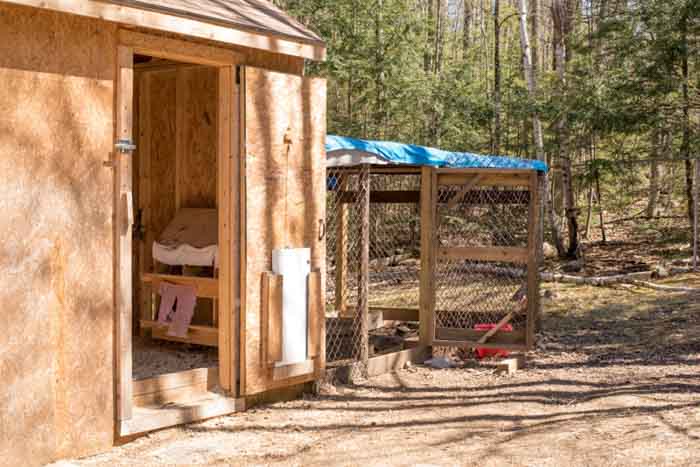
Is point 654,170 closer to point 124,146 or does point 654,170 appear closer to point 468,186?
point 468,186

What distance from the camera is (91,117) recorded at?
5.43 meters

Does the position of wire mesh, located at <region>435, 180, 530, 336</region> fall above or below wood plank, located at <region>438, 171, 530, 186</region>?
below

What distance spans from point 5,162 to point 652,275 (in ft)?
39.3

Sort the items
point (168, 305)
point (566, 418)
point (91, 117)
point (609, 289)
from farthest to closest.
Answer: point (609, 289) < point (168, 305) < point (566, 418) < point (91, 117)

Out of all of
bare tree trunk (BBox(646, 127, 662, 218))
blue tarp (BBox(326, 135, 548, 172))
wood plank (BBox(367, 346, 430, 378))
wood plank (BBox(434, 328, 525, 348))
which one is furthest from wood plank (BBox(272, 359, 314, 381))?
bare tree trunk (BBox(646, 127, 662, 218))

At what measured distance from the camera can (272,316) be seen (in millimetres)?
6738

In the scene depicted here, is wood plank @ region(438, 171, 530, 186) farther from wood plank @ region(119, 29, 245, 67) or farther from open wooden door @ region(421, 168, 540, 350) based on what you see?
wood plank @ region(119, 29, 245, 67)

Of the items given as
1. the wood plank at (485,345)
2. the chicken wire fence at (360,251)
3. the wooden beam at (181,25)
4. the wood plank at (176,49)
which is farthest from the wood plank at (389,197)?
the wood plank at (176,49)

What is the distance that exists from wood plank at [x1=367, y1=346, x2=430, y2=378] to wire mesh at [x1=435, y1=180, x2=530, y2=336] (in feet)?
2.69

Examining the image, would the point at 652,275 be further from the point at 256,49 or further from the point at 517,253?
the point at 256,49

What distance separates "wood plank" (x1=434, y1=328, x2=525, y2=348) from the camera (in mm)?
8727

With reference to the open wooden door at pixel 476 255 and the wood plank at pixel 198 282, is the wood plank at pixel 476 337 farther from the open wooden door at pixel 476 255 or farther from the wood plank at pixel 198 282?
the wood plank at pixel 198 282

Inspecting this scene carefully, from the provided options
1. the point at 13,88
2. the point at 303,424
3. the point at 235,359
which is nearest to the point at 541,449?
the point at 303,424

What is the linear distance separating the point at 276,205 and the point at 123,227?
1516 millimetres
